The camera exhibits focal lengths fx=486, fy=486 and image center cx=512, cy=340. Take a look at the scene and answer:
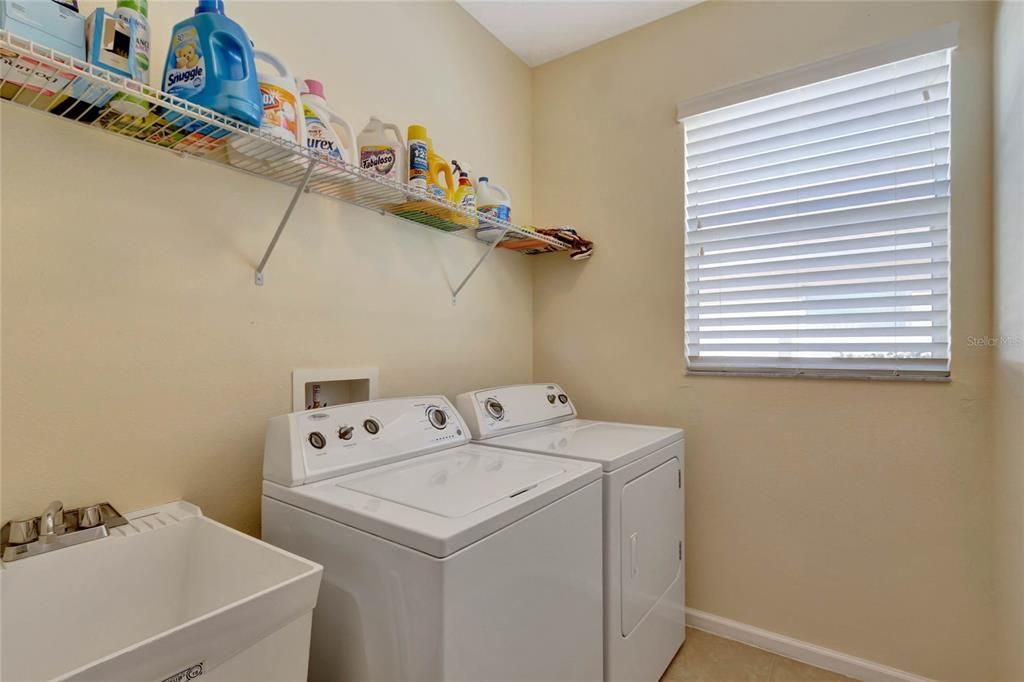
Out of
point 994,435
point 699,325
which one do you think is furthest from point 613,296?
point 994,435

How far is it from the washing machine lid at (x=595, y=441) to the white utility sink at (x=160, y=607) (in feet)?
2.77

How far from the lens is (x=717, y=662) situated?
1874 millimetres

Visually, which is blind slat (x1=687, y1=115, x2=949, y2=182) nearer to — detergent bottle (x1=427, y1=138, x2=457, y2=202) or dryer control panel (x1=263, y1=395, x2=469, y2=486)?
detergent bottle (x1=427, y1=138, x2=457, y2=202)

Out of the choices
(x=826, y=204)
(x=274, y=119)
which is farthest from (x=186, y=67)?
(x=826, y=204)

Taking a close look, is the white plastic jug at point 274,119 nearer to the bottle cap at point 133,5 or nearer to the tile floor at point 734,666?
the bottle cap at point 133,5

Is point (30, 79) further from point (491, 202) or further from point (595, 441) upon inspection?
point (595, 441)

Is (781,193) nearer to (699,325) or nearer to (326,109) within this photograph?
(699,325)

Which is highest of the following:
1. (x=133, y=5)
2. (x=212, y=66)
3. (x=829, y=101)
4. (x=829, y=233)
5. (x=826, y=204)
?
(x=829, y=101)

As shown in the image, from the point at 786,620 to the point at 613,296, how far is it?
1.50 meters

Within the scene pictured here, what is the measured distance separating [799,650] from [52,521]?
2365 mm

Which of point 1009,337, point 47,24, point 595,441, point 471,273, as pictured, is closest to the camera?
point 47,24

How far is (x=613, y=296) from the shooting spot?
2.34 m

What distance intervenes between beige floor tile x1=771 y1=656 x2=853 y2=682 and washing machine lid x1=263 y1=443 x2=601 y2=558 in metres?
1.20

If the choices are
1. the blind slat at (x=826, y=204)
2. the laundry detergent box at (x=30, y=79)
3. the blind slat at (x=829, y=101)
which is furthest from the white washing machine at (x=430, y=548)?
the blind slat at (x=829, y=101)
